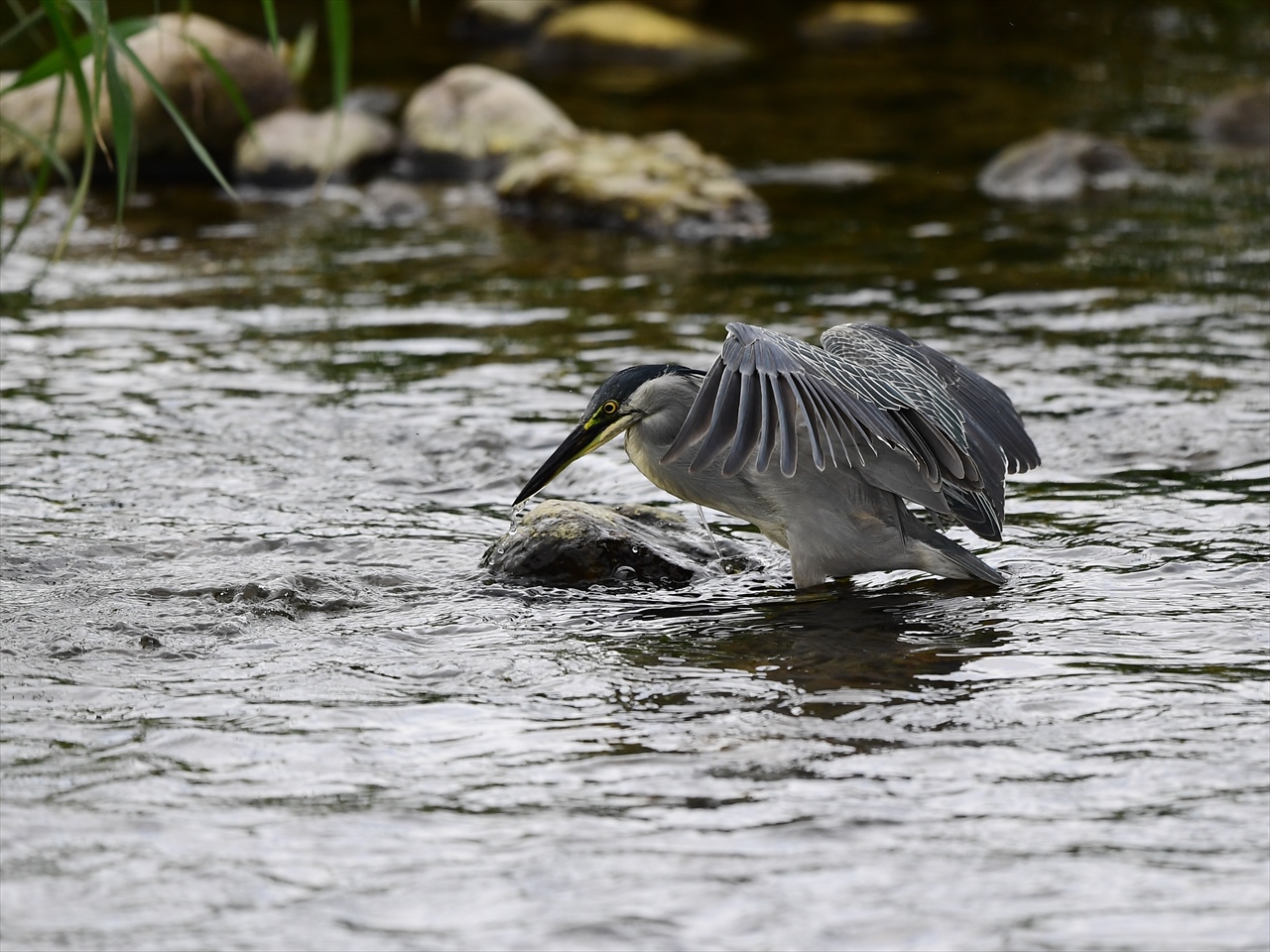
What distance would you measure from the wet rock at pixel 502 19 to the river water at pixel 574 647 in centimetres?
970

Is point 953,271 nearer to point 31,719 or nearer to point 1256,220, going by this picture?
point 1256,220

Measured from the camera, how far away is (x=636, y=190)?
10477 millimetres

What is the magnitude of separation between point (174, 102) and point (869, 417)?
339 inches

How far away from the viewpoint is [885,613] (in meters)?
4.82

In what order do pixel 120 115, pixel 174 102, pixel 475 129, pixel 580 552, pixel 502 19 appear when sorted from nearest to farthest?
pixel 120 115, pixel 580 552, pixel 174 102, pixel 475 129, pixel 502 19

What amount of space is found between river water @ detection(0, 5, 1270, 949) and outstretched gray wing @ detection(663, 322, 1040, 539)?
330mm

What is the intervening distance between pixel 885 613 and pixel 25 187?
8582 mm

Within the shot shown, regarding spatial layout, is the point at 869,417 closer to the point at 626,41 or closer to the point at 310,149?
the point at 310,149

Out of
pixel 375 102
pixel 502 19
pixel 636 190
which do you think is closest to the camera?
pixel 636 190

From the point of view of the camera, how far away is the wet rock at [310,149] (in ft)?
38.7

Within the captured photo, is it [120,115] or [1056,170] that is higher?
[120,115]

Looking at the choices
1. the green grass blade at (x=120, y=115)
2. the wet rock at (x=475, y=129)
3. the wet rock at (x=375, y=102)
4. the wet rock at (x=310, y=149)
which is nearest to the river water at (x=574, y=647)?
the green grass blade at (x=120, y=115)

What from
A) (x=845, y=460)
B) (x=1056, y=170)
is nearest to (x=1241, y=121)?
(x=1056, y=170)

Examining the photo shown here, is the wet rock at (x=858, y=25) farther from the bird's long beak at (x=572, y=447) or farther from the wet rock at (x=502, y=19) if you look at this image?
the bird's long beak at (x=572, y=447)
